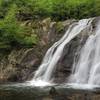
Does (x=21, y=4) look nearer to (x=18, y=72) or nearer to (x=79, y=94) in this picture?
(x=18, y=72)

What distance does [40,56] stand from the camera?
104 ft

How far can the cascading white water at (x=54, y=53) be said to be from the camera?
94.3 feet

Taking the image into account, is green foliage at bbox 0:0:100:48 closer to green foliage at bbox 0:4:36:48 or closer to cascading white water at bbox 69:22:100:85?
green foliage at bbox 0:4:36:48

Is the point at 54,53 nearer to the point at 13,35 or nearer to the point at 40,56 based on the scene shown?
the point at 40,56

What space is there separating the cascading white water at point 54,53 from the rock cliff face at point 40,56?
54 cm

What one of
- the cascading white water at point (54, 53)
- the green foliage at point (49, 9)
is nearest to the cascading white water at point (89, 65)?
the cascading white water at point (54, 53)

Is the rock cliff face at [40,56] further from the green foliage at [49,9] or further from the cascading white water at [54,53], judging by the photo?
the green foliage at [49,9]

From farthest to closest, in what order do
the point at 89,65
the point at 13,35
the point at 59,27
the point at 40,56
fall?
1. the point at 13,35
2. the point at 59,27
3. the point at 40,56
4. the point at 89,65

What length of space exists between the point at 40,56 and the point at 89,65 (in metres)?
5.95

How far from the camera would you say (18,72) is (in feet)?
101

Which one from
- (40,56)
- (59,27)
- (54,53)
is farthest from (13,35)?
(54,53)

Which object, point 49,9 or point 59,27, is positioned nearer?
point 59,27

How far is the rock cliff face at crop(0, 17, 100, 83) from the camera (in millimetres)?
28516

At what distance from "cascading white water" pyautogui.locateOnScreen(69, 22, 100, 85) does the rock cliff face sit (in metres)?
0.61
